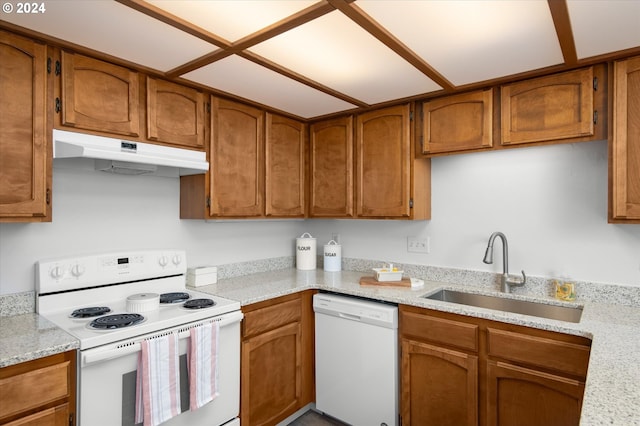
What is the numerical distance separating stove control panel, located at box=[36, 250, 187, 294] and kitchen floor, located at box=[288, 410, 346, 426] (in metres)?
Answer: 1.25

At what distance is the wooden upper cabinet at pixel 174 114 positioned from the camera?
1957 mm

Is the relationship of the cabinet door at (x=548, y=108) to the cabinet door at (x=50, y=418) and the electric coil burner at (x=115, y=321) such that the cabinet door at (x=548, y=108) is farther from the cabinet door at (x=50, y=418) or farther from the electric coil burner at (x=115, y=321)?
the cabinet door at (x=50, y=418)

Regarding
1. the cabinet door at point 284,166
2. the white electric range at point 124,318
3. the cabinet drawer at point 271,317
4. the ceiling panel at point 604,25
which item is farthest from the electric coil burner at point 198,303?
the ceiling panel at point 604,25

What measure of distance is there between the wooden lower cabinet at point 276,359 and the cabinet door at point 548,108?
1.61 meters

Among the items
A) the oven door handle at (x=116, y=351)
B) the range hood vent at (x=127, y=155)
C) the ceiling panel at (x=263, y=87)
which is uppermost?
the ceiling panel at (x=263, y=87)

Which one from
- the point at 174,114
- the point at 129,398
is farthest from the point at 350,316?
the point at 174,114

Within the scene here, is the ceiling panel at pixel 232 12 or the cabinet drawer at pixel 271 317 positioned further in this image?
the cabinet drawer at pixel 271 317

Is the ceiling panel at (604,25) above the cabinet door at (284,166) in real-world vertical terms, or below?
above

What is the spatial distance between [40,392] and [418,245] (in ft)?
7.32

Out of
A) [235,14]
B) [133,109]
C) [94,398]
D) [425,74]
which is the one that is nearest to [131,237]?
[133,109]

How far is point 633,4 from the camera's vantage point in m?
1.28

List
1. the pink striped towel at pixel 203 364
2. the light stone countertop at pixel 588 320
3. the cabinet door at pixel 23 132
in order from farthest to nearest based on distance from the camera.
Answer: the pink striped towel at pixel 203 364
the cabinet door at pixel 23 132
the light stone countertop at pixel 588 320

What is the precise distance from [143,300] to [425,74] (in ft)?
6.07

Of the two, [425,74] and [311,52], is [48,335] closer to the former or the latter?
[311,52]
